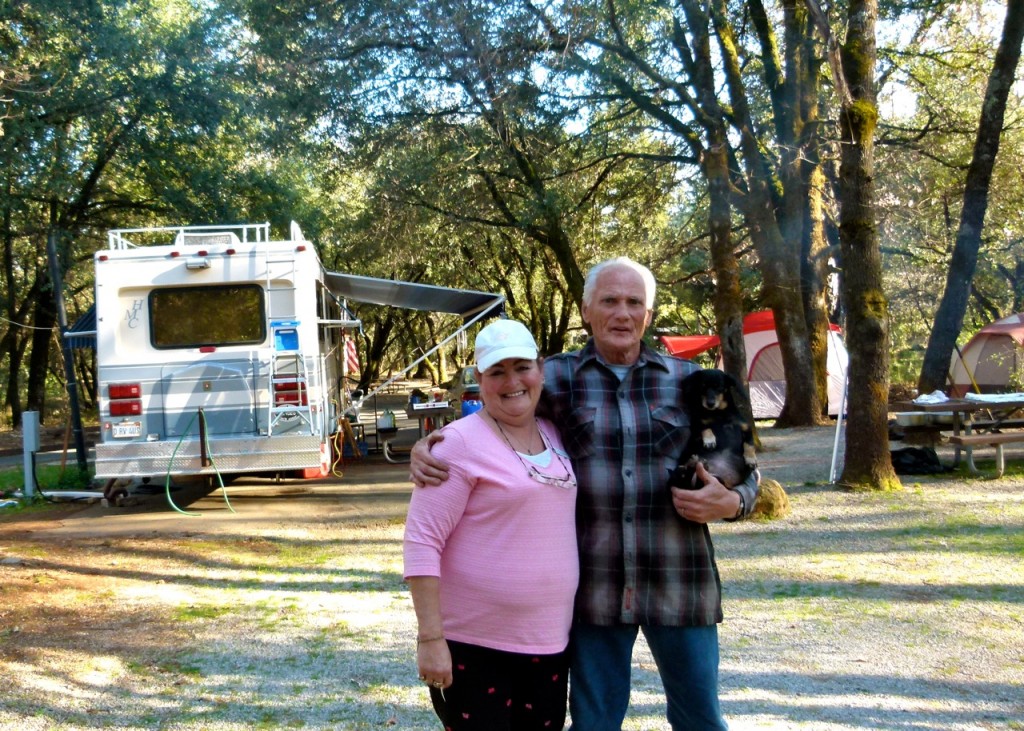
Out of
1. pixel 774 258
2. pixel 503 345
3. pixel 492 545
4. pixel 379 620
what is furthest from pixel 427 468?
pixel 774 258

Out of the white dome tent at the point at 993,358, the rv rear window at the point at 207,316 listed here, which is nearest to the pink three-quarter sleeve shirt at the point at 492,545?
the rv rear window at the point at 207,316

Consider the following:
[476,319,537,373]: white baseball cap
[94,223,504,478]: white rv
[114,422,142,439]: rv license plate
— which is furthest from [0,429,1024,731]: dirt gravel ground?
[476,319,537,373]: white baseball cap

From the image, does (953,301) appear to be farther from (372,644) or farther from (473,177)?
(372,644)

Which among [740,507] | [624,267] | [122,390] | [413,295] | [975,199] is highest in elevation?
[975,199]

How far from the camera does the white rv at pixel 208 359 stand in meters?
9.50

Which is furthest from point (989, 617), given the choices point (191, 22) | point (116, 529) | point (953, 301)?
point (191, 22)

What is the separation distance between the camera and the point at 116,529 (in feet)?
29.5

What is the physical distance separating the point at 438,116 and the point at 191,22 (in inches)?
233

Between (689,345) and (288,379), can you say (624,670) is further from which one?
(689,345)

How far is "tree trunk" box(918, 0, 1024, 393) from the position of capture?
1265cm

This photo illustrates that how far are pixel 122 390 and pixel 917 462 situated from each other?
8198 mm

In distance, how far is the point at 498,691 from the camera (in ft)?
8.14

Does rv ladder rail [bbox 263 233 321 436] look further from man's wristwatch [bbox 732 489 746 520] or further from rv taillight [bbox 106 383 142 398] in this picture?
man's wristwatch [bbox 732 489 746 520]

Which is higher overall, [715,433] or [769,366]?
[769,366]
